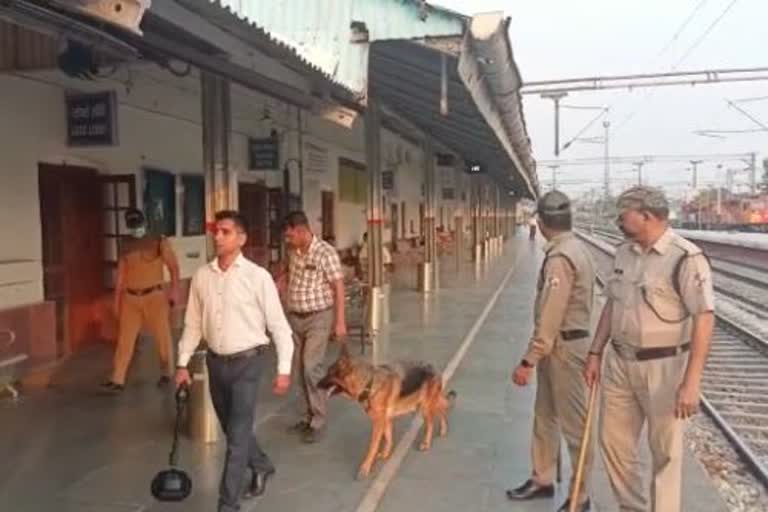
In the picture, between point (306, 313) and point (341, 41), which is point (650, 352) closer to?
point (306, 313)

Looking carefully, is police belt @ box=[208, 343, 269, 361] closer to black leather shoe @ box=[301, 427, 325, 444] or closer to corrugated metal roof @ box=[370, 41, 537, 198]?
black leather shoe @ box=[301, 427, 325, 444]

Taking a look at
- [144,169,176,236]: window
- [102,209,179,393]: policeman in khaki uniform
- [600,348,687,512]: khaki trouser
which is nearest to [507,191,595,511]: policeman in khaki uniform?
[600,348,687,512]: khaki trouser

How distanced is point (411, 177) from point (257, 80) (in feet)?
65.3

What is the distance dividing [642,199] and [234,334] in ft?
6.94

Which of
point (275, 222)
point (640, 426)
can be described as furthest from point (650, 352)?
point (275, 222)

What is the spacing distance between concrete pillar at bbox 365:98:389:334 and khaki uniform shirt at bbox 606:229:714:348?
6879 mm

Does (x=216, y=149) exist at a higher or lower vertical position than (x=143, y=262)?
higher

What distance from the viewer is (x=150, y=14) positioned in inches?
163

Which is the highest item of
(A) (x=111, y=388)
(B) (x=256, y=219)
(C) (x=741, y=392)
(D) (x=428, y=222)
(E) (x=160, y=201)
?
(E) (x=160, y=201)

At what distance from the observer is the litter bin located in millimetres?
5594

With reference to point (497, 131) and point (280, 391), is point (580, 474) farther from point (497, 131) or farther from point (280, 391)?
Answer: point (497, 131)

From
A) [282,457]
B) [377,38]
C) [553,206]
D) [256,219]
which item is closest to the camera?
[553,206]

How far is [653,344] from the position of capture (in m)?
3.74

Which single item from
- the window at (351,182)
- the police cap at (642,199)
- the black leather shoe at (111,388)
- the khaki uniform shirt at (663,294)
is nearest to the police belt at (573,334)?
the khaki uniform shirt at (663,294)
